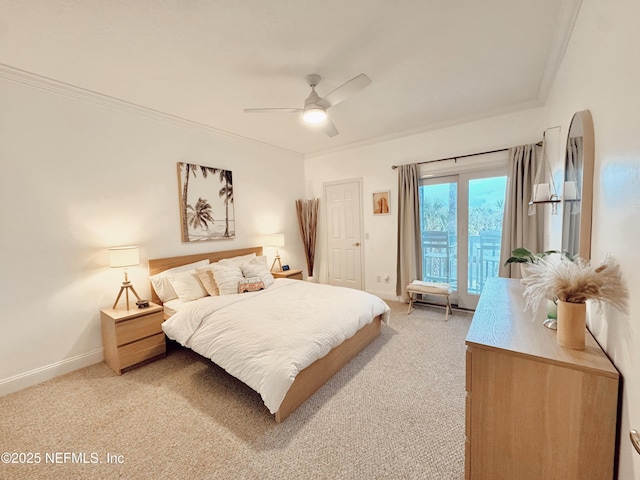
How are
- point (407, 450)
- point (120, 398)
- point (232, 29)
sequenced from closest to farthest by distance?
point (407, 450), point (232, 29), point (120, 398)

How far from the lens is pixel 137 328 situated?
2.59 metres

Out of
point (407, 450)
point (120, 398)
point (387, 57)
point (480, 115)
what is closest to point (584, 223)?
point (407, 450)

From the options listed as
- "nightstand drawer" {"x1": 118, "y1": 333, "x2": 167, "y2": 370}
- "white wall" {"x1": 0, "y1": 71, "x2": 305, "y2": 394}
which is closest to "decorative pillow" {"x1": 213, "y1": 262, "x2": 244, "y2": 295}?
"white wall" {"x1": 0, "y1": 71, "x2": 305, "y2": 394}

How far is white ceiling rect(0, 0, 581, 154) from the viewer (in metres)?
1.70

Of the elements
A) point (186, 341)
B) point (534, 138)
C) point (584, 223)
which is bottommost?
point (186, 341)

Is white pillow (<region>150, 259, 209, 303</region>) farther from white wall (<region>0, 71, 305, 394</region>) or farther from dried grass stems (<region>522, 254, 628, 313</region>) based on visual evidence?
dried grass stems (<region>522, 254, 628, 313</region>)

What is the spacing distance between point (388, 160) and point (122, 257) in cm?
382

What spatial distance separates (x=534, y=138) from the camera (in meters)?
3.27

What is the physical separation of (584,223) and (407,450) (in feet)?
5.36

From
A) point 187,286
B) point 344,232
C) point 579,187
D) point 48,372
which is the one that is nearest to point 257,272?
point 187,286

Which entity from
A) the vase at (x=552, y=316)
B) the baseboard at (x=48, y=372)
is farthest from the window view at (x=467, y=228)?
the baseboard at (x=48, y=372)

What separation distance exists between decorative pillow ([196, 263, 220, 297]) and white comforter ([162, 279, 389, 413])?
313 millimetres

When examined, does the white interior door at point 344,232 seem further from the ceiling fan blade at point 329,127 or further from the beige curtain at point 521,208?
Result: the beige curtain at point 521,208

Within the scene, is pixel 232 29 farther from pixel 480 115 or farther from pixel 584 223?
pixel 480 115
